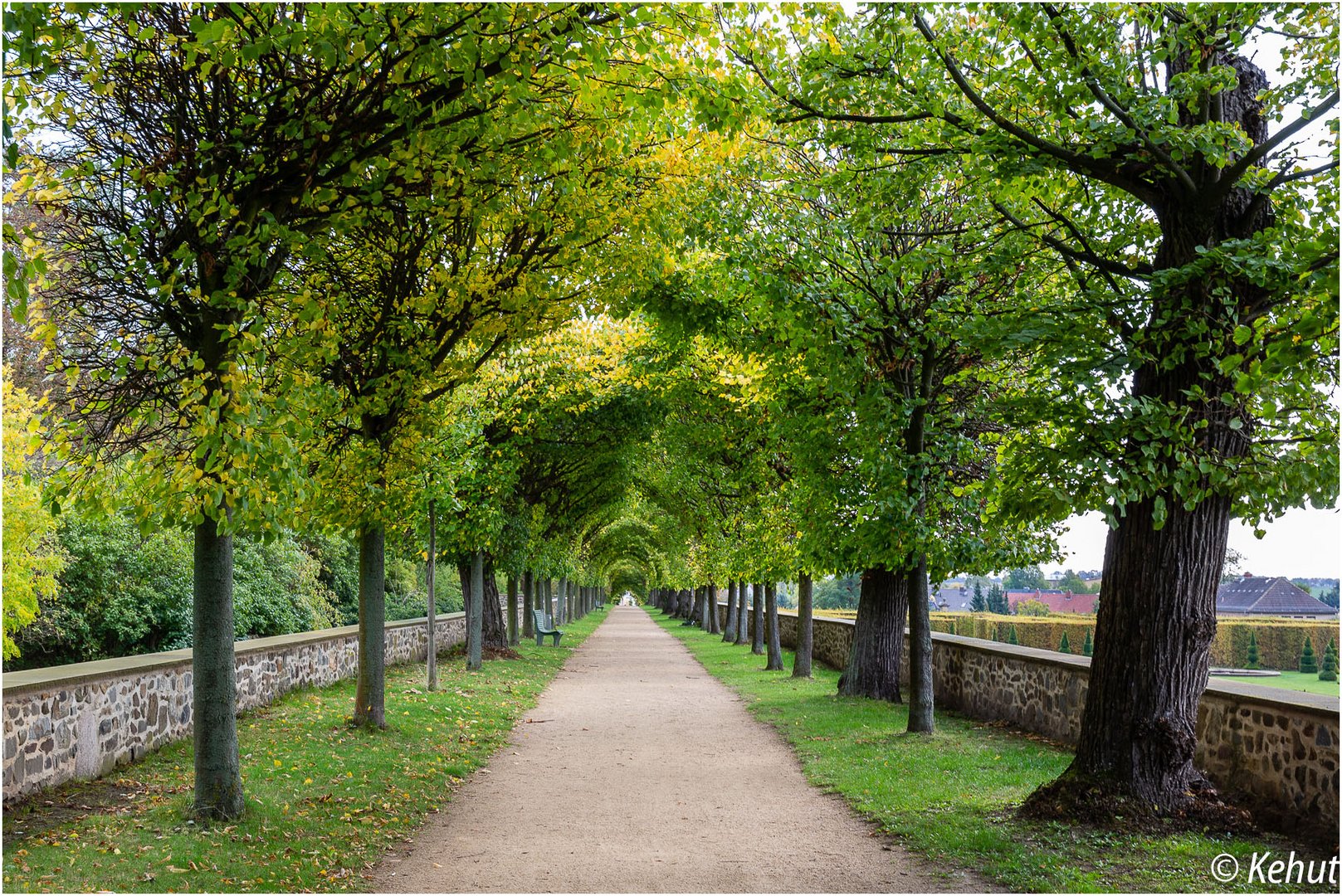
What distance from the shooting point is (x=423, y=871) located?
21.7 feet

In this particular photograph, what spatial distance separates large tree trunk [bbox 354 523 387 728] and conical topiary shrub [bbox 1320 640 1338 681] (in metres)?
33.0

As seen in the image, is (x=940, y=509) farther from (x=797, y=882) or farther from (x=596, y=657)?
(x=596, y=657)

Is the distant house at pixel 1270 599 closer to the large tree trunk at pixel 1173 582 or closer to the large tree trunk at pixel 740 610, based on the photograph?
the large tree trunk at pixel 740 610

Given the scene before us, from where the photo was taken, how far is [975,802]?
8.36 m

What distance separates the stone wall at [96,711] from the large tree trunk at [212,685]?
1.57 m

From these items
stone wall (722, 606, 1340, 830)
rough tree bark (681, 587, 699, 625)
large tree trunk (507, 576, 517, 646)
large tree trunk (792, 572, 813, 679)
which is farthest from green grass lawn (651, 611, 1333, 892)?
rough tree bark (681, 587, 699, 625)

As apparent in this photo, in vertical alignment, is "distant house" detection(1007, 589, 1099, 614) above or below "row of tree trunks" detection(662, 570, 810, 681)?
below

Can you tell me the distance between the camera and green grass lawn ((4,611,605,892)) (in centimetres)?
607

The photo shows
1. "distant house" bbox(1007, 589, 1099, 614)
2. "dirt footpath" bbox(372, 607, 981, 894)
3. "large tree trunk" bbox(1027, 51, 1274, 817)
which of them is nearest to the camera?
"dirt footpath" bbox(372, 607, 981, 894)

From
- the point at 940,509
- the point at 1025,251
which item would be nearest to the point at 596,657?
the point at 940,509

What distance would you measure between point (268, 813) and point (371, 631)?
5006 mm

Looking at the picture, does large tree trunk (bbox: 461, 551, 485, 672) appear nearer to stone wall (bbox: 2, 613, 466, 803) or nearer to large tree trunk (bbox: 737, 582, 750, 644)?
stone wall (bbox: 2, 613, 466, 803)

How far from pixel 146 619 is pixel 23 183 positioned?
2164 cm

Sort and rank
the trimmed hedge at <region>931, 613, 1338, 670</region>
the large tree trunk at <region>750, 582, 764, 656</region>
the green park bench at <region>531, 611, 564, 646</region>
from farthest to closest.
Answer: the trimmed hedge at <region>931, 613, 1338, 670</region> → the green park bench at <region>531, 611, 564, 646</region> → the large tree trunk at <region>750, 582, 764, 656</region>
